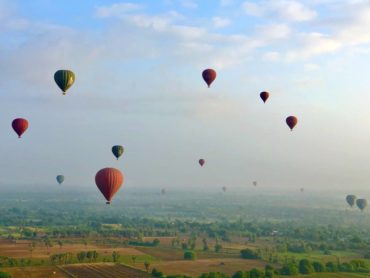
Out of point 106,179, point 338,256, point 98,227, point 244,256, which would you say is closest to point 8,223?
point 98,227

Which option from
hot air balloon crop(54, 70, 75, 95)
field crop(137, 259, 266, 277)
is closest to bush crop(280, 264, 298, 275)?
field crop(137, 259, 266, 277)

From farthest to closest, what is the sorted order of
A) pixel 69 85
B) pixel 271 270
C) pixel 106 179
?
pixel 271 270 < pixel 69 85 < pixel 106 179

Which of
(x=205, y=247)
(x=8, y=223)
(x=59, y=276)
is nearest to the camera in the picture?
(x=59, y=276)

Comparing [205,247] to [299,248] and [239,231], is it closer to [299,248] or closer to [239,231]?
[299,248]

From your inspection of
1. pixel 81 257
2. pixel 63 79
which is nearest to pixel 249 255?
pixel 81 257

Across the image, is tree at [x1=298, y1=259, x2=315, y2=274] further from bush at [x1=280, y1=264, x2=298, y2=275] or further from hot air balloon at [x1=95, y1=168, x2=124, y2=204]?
hot air balloon at [x1=95, y1=168, x2=124, y2=204]
